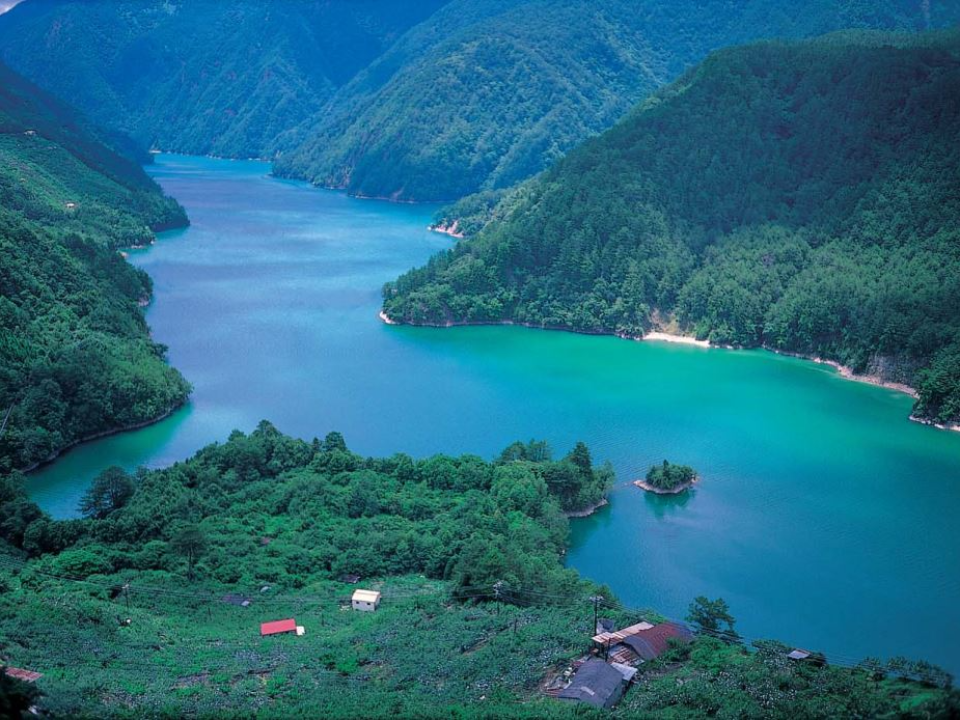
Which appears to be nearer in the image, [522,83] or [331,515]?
[331,515]

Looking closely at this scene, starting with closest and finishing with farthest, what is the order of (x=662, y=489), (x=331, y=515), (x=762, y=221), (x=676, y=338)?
(x=331, y=515)
(x=662, y=489)
(x=676, y=338)
(x=762, y=221)

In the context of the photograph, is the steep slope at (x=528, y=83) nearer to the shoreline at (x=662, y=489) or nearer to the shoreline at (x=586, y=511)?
the shoreline at (x=662, y=489)

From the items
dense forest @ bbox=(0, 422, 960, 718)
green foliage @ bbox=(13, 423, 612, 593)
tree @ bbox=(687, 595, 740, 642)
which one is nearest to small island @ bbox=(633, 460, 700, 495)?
green foliage @ bbox=(13, 423, 612, 593)

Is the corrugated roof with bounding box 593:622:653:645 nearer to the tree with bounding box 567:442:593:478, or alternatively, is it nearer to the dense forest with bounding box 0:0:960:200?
the tree with bounding box 567:442:593:478

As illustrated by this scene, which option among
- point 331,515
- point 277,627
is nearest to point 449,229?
point 331,515

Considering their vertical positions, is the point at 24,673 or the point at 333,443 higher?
the point at 24,673

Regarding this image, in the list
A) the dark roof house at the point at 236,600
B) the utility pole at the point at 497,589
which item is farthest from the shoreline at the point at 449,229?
the utility pole at the point at 497,589

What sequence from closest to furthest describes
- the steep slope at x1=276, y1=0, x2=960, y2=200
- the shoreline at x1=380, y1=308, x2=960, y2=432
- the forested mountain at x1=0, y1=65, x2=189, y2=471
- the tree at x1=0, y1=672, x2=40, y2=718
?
the tree at x1=0, y1=672, x2=40, y2=718
the forested mountain at x1=0, y1=65, x2=189, y2=471
the shoreline at x1=380, y1=308, x2=960, y2=432
the steep slope at x1=276, y1=0, x2=960, y2=200

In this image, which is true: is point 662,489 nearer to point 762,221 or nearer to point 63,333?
point 63,333

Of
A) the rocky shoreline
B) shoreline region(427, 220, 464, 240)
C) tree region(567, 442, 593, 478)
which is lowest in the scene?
shoreline region(427, 220, 464, 240)
